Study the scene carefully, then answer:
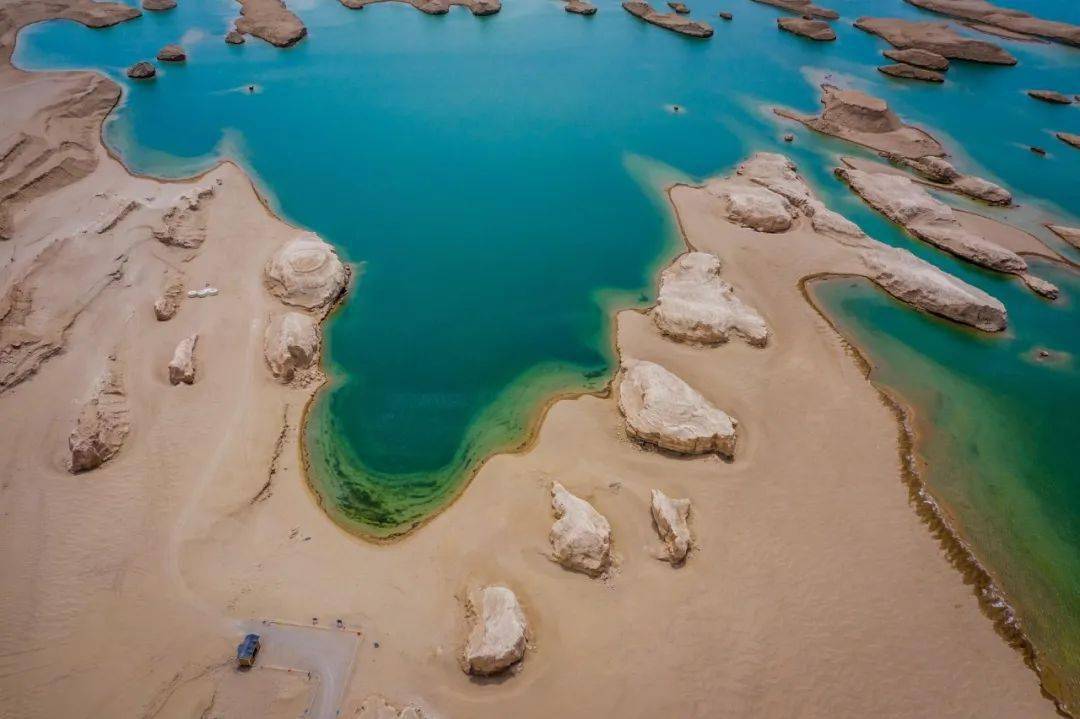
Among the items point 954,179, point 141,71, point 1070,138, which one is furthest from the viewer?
point 141,71

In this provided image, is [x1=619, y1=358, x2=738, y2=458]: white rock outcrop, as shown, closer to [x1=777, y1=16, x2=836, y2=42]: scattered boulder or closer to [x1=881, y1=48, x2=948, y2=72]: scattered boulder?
[x1=881, y1=48, x2=948, y2=72]: scattered boulder

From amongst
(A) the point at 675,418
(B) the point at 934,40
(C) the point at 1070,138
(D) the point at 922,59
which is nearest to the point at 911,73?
(D) the point at 922,59

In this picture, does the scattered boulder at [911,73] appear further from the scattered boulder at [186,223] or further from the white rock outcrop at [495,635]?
the white rock outcrop at [495,635]

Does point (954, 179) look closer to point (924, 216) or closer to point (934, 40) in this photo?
point (924, 216)

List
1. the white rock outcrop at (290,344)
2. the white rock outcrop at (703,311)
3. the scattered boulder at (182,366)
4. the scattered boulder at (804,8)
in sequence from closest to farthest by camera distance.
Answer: the scattered boulder at (182,366) → the white rock outcrop at (290,344) → the white rock outcrop at (703,311) → the scattered boulder at (804,8)

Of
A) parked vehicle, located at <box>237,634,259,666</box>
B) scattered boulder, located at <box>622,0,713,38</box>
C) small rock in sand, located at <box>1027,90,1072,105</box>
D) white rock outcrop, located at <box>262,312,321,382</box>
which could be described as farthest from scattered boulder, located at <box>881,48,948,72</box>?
parked vehicle, located at <box>237,634,259,666</box>

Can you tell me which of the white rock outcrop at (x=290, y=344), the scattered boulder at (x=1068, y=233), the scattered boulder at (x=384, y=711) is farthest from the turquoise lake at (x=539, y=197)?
the scattered boulder at (x=384, y=711)
